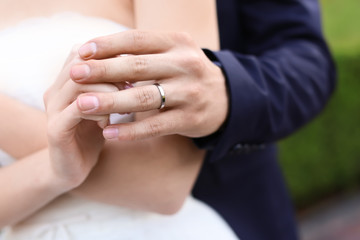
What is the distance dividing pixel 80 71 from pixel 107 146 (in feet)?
0.64

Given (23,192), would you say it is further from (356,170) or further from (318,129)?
(356,170)

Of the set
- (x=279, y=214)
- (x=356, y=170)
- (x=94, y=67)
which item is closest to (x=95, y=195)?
(x=94, y=67)

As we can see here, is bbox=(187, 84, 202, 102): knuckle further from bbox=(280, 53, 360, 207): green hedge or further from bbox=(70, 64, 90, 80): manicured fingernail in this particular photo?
bbox=(280, 53, 360, 207): green hedge

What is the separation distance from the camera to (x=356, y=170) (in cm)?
436

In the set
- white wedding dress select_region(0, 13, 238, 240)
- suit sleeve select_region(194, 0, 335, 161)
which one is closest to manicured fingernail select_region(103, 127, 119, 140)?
white wedding dress select_region(0, 13, 238, 240)

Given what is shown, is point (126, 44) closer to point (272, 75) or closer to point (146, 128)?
point (146, 128)

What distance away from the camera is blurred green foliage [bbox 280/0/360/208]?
12.4 feet

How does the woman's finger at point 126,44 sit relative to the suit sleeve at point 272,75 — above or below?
above

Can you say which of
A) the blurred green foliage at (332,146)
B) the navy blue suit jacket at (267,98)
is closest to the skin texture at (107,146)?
the navy blue suit jacket at (267,98)

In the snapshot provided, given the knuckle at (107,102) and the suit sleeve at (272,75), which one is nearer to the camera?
the knuckle at (107,102)

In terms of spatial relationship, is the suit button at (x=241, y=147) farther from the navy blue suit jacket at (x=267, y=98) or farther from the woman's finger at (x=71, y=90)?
the woman's finger at (x=71, y=90)

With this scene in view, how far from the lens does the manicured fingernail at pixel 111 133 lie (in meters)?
0.57

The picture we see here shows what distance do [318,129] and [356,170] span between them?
2.64ft

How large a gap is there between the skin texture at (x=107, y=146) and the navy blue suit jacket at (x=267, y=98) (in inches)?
5.8
